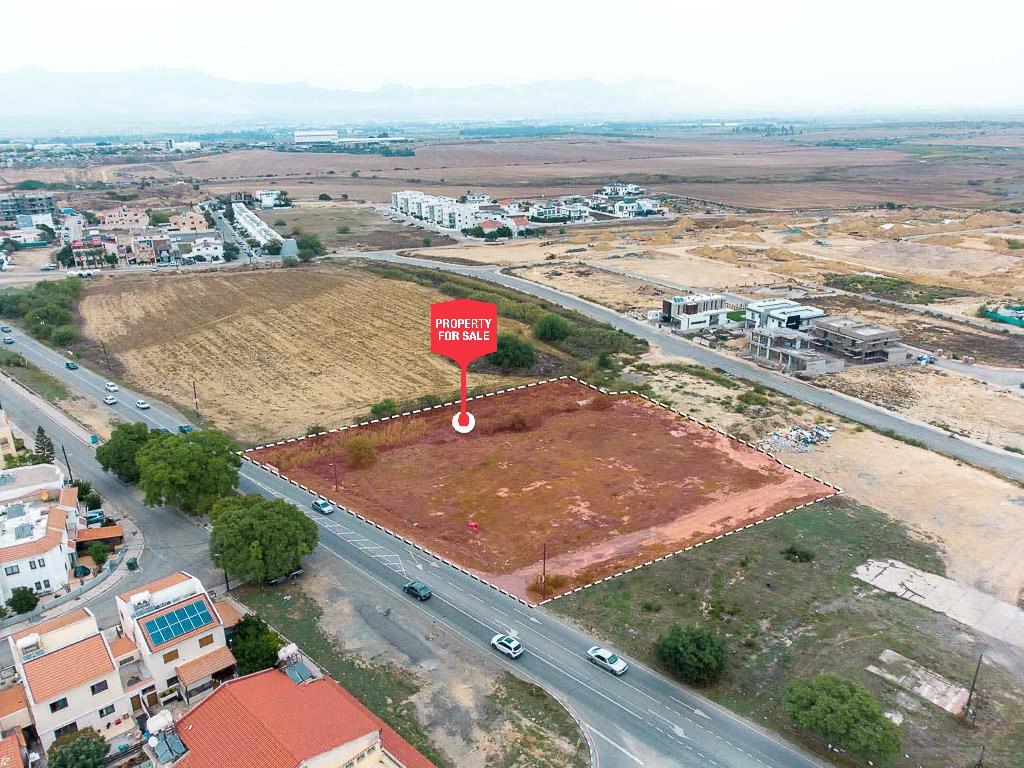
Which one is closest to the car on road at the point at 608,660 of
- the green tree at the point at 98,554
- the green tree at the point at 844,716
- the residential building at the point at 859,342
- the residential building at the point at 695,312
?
the green tree at the point at 844,716

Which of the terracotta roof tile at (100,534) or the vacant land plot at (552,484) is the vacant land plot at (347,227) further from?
the terracotta roof tile at (100,534)

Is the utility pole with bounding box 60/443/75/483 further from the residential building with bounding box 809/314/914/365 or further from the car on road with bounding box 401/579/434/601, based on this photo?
the residential building with bounding box 809/314/914/365

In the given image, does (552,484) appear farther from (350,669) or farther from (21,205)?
(21,205)

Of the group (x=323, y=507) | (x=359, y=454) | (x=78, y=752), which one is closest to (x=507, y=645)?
(x=78, y=752)

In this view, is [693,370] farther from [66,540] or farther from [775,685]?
[66,540]

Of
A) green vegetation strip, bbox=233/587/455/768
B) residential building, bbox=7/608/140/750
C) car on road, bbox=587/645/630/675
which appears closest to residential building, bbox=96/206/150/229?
green vegetation strip, bbox=233/587/455/768

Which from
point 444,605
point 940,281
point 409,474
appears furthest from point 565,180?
point 444,605
